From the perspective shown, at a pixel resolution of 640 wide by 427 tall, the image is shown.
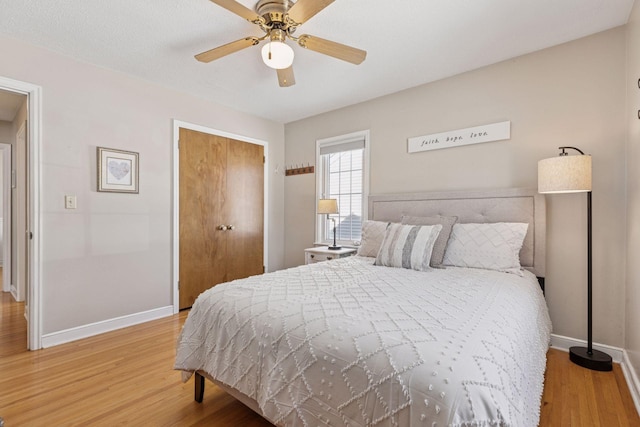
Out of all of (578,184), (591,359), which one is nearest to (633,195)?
(578,184)

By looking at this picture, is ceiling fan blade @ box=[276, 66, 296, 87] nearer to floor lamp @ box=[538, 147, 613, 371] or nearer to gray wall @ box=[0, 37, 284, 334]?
gray wall @ box=[0, 37, 284, 334]

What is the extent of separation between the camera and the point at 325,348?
1.11 metres

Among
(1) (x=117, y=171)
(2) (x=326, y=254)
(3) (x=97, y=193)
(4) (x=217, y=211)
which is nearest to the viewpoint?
(3) (x=97, y=193)

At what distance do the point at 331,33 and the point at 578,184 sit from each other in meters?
2.03

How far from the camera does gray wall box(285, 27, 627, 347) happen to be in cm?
226

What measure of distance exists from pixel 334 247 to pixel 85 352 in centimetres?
248

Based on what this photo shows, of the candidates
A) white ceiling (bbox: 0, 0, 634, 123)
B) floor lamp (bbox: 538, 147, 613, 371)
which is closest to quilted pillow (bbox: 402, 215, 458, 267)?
floor lamp (bbox: 538, 147, 613, 371)

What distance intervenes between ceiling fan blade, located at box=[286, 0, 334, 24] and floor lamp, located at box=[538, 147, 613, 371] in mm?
1829

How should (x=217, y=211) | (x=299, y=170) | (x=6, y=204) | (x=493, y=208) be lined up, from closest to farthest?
(x=493, y=208) < (x=217, y=211) < (x=6, y=204) < (x=299, y=170)

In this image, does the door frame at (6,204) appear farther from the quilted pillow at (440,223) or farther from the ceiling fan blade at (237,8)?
the quilted pillow at (440,223)

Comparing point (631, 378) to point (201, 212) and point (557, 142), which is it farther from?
point (201, 212)

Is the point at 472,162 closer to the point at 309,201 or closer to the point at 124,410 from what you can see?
the point at 309,201

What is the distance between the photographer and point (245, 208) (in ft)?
13.5

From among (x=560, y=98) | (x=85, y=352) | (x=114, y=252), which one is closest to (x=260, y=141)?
(x=114, y=252)
